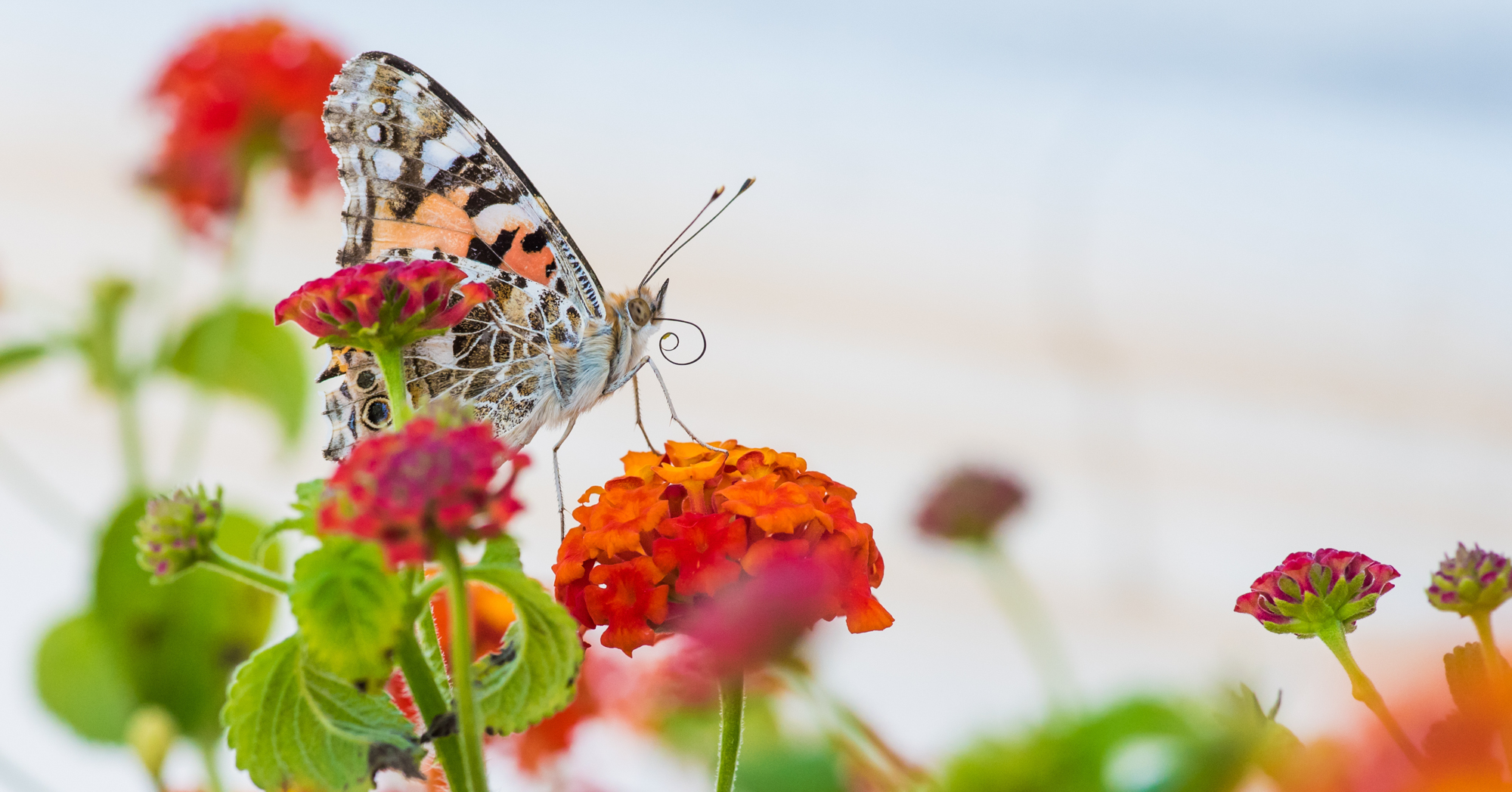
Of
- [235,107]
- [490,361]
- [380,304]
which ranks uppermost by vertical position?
[235,107]

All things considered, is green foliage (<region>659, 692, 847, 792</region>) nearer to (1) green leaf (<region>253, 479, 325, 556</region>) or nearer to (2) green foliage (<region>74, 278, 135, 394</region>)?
(1) green leaf (<region>253, 479, 325, 556</region>)

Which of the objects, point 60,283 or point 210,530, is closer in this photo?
point 210,530

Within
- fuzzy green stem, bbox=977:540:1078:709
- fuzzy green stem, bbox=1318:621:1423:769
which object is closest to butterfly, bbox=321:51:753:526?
fuzzy green stem, bbox=977:540:1078:709

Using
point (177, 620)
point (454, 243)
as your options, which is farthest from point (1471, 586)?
point (177, 620)

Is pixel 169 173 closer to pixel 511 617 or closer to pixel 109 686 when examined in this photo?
pixel 109 686

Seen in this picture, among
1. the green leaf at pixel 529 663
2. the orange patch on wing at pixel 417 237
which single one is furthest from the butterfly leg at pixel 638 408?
the green leaf at pixel 529 663

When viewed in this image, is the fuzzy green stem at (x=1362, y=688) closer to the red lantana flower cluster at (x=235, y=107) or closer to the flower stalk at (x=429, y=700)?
the flower stalk at (x=429, y=700)

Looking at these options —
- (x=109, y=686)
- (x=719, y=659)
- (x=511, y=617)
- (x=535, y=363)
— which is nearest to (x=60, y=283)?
(x=109, y=686)

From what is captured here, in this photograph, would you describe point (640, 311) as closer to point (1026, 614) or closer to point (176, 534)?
point (1026, 614)
